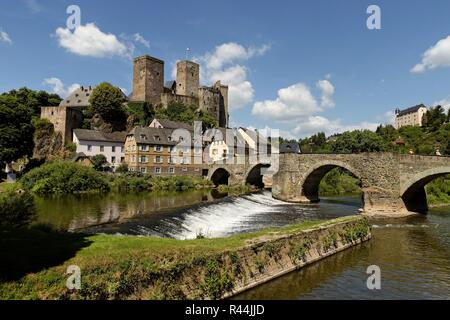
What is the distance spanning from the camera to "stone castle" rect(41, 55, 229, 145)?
210 feet

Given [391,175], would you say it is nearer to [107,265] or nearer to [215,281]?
[215,281]

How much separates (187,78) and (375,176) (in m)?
70.8

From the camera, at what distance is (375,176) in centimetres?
3316

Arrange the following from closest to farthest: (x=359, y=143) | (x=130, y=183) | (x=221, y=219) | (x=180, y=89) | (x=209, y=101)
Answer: (x=221, y=219) → (x=130, y=183) → (x=359, y=143) → (x=180, y=89) → (x=209, y=101)

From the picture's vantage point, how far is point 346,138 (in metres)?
85.2

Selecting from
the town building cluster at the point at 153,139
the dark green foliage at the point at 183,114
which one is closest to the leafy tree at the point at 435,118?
the town building cluster at the point at 153,139

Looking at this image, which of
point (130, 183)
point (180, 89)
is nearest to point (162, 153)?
point (130, 183)

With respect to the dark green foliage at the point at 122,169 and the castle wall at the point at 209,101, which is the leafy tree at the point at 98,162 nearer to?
the dark green foliage at the point at 122,169

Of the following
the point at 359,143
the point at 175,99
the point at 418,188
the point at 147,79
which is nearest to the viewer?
the point at 418,188

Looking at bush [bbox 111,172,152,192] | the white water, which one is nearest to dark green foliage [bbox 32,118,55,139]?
bush [bbox 111,172,152,192]

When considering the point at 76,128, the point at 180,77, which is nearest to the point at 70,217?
the point at 76,128

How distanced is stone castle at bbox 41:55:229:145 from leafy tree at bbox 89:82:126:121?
3751mm

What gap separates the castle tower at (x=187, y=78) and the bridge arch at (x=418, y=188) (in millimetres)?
69973

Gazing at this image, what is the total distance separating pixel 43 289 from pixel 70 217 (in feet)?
64.4
